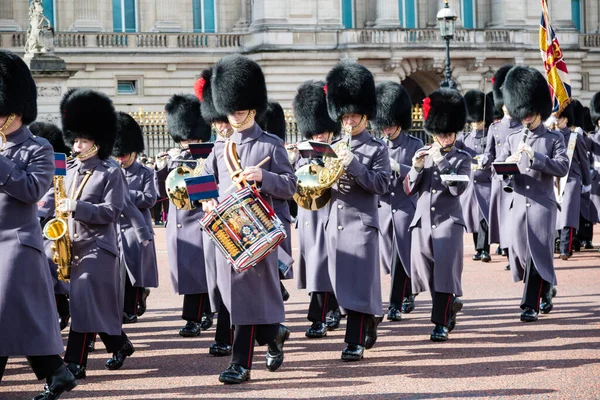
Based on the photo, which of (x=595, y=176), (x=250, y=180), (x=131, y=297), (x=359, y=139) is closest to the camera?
(x=250, y=180)

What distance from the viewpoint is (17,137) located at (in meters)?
5.58

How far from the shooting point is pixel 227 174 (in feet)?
20.2

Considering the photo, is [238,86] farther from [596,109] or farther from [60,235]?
[596,109]

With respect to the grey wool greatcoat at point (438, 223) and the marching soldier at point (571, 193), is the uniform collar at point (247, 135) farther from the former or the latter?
the marching soldier at point (571, 193)

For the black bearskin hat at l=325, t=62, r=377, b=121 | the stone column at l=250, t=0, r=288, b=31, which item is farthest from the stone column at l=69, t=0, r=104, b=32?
the black bearskin hat at l=325, t=62, r=377, b=121

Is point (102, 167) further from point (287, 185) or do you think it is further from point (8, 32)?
point (8, 32)

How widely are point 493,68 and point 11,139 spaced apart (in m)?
25.8

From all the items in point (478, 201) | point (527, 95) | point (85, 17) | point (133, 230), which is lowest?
point (478, 201)

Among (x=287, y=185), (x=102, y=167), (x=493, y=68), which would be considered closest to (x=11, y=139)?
(x=102, y=167)

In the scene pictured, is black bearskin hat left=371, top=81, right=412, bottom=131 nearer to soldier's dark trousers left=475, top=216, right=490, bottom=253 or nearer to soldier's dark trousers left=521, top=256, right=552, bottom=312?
soldier's dark trousers left=521, top=256, right=552, bottom=312

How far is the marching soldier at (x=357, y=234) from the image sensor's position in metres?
6.69

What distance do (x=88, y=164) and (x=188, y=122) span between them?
2536 mm

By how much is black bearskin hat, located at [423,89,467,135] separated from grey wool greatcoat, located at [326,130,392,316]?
109 centimetres

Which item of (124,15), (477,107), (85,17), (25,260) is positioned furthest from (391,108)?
(124,15)
